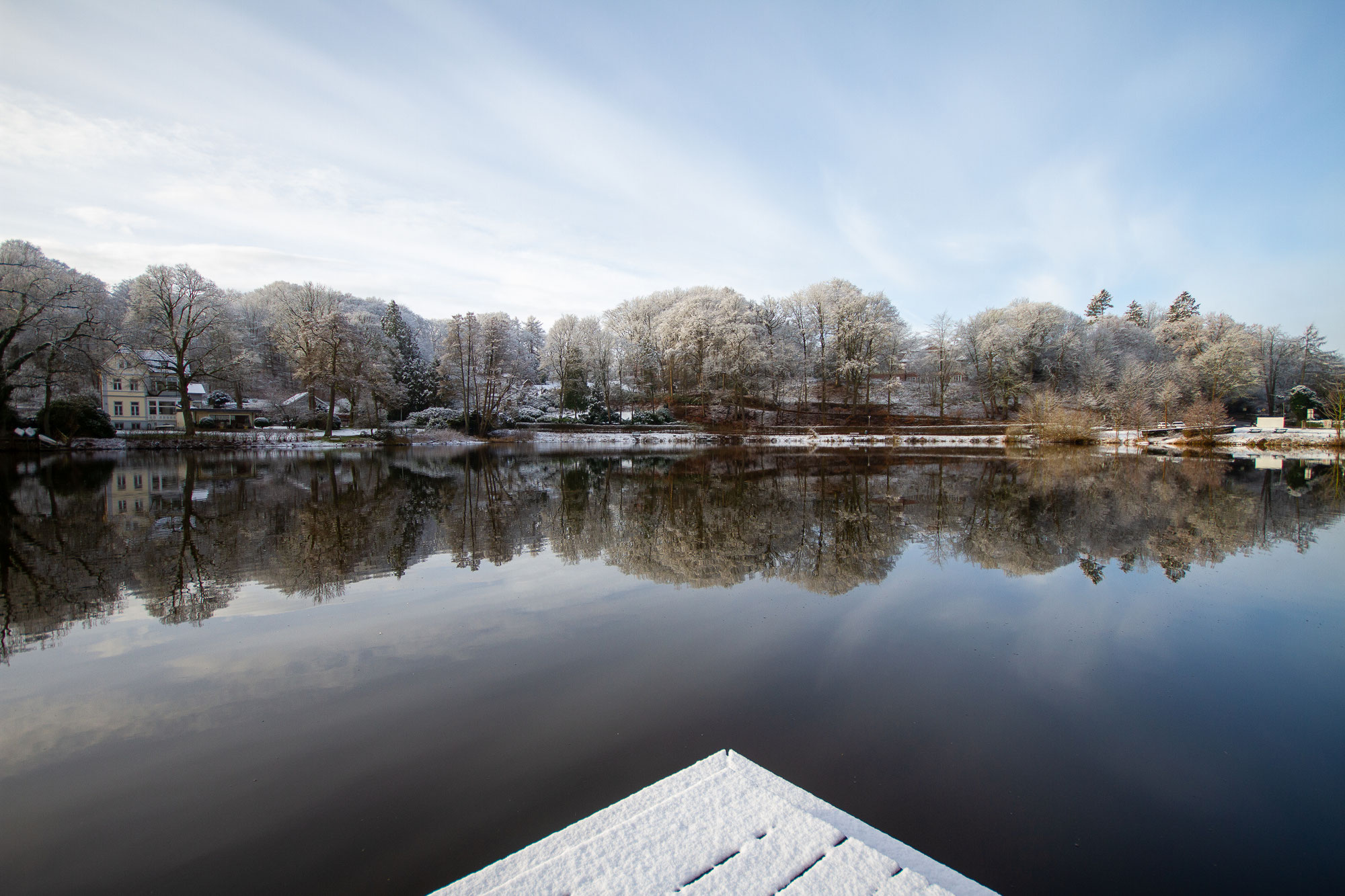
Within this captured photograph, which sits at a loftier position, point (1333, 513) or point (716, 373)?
point (716, 373)

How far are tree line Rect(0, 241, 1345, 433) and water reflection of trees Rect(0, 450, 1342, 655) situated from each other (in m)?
19.1

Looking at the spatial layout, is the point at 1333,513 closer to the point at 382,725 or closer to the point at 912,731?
the point at 912,731

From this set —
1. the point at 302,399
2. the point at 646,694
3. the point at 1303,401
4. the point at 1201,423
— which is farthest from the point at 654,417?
the point at 1303,401

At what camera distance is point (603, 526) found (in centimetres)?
1084

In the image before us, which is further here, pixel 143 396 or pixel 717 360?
pixel 717 360

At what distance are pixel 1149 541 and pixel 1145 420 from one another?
42.5 metres

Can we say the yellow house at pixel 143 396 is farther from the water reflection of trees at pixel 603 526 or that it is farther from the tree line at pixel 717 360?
the water reflection of trees at pixel 603 526

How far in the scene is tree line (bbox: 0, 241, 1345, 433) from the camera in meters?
37.4

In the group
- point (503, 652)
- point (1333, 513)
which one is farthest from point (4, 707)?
point (1333, 513)

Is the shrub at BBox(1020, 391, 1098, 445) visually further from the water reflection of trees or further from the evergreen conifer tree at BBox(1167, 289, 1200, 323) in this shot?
the evergreen conifer tree at BBox(1167, 289, 1200, 323)

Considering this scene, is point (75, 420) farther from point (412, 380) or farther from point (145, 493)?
point (145, 493)

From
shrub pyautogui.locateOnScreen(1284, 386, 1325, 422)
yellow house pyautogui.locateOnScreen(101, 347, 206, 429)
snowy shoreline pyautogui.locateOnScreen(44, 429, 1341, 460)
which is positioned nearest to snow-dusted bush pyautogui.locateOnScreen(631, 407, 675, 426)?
snowy shoreline pyautogui.locateOnScreen(44, 429, 1341, 460)

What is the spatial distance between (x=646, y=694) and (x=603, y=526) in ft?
21.9

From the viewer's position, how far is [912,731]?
3771 millimetres
